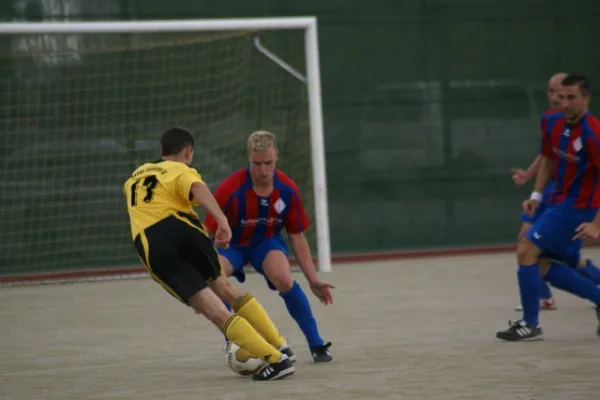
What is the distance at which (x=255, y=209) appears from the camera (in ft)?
24.7

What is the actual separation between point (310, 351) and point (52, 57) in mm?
7628

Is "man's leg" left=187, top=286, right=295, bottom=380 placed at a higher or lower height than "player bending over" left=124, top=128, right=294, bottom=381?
lower

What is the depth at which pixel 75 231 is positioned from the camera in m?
14.2

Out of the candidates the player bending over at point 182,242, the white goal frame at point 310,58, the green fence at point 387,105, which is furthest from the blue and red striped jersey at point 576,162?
the green fence at point 387,105

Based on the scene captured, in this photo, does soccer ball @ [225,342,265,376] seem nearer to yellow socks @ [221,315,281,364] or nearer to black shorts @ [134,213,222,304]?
yellow socks @ [221,315,281,364]

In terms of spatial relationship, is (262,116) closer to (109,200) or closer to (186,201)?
(109,200)

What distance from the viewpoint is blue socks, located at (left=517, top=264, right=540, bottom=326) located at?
8.05 metres

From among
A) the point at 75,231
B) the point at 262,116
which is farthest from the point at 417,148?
the point at 75,231

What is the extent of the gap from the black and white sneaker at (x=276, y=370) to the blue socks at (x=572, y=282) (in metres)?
2.34

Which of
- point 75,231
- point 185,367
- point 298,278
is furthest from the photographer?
point 75,231

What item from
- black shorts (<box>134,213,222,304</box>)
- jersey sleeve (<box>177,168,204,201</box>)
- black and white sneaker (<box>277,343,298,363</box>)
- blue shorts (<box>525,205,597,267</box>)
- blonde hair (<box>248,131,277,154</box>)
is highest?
blonde hair (<box>248,131,277,154</box>)

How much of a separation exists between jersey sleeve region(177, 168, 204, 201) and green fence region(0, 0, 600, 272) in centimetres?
763

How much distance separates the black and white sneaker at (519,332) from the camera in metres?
7.97

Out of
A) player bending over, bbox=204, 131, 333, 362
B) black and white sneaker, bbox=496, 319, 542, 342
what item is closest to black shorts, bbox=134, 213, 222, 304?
player bending over, bbox=204, 131, 333, 362
